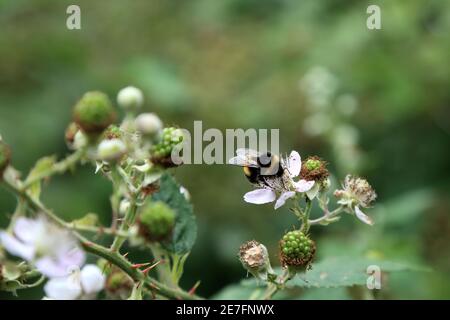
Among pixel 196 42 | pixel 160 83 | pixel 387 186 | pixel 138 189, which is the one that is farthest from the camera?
pixel 196 42

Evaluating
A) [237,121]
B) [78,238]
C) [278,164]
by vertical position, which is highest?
[237,121]

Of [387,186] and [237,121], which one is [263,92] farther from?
[387,186]

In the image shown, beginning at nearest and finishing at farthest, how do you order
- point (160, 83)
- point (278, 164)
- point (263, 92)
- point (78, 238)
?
point (78, 238) → point (278, 164) → point (160, 83) → point (263, 92)

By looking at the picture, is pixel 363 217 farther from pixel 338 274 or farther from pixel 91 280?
pixel 91 280

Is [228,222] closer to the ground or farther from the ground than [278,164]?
farther from the ground

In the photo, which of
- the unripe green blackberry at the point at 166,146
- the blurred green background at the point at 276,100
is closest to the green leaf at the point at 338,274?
the unripe green blackberry at the point at 166,146

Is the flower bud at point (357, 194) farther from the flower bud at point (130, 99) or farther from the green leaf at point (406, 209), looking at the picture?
the green leaf at point (406, 209)
